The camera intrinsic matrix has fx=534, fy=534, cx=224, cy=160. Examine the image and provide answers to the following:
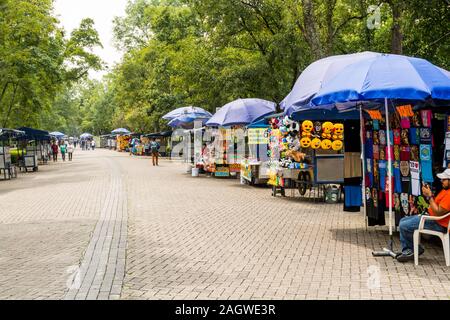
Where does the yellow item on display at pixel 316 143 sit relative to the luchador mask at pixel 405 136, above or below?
below

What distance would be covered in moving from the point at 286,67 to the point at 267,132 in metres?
9.41

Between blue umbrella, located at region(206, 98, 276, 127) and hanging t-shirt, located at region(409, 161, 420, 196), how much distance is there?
11.8 metres

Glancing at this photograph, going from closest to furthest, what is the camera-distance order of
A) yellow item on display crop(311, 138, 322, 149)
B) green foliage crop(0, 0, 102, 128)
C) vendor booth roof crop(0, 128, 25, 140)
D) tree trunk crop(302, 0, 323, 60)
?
yellow item on display crop(311, 138, 322, 149) → tree trunk crop(302, 0, 323, 60) → vendor booth roof crop(0, 128, 25, 140) → green foliage crop(0, 0, 102, 128)

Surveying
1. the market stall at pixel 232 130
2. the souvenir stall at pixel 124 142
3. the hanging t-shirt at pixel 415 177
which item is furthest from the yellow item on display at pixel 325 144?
the souvenir stall at pixel 124 142

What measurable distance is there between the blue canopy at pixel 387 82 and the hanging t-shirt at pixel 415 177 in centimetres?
100

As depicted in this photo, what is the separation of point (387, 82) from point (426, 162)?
1.33 meters

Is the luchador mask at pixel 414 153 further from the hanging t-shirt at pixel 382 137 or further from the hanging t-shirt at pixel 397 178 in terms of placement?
the hanging t-shirt at pixel 382 137

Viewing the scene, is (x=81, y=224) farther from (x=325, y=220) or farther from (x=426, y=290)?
(x=426, y=290)

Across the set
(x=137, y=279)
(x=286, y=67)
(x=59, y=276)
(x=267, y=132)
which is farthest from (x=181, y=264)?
(x=286, y=67)

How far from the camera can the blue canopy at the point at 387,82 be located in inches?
280

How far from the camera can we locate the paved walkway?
19.4 ft

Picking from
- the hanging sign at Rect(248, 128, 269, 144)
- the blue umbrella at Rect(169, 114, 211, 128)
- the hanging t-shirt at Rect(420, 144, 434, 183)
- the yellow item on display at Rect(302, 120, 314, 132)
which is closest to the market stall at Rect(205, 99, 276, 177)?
the hanging sign at Rect(248, 128, 269, 144)

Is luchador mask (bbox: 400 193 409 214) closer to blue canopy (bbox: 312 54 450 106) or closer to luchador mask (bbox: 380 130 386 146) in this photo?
luchador mask (bbox: 380 130 386 146)

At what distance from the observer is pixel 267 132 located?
17.3 meters
